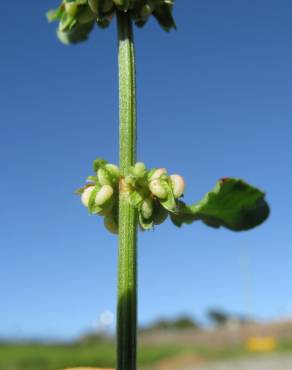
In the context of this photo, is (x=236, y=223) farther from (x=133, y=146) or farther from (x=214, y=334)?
(x=214, y=334)

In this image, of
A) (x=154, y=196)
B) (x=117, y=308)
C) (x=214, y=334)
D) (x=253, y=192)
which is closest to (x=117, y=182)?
(x=154, y=196)

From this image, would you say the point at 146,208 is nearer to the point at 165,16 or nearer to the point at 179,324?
the point at 165,16

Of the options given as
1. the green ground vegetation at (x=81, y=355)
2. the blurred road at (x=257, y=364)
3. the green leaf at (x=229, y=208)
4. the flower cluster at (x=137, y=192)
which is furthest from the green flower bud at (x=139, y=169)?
the blurred road at (x=257, y=364)

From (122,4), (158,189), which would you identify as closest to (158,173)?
(158,189)

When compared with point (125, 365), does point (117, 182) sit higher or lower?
higher

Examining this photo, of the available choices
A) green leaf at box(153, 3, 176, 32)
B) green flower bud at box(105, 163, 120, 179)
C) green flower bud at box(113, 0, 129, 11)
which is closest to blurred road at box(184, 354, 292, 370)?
green leaf at box(153, 3, 176, 32)

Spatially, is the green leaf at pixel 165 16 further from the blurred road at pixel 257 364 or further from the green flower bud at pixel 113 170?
the blurred road at pixel 257 364
